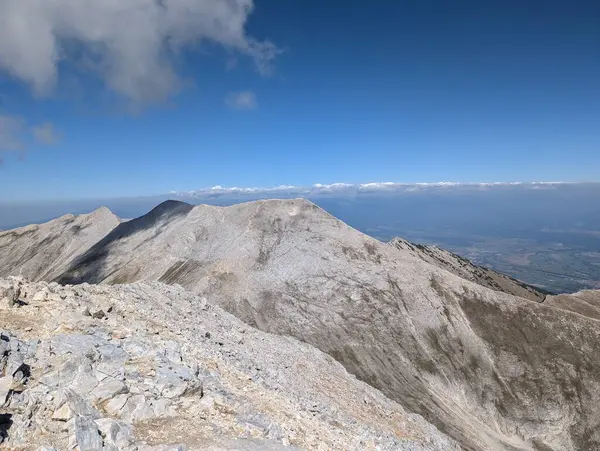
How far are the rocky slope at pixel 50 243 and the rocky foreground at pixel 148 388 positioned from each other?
11861 cm

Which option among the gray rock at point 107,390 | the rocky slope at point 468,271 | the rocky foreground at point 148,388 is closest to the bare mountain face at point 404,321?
the rocky foreground at point 148,388

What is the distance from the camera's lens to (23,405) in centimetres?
1461

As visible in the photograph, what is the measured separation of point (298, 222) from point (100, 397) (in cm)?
9285

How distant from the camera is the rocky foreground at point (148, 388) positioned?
1459cm

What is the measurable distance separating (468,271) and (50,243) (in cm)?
16099

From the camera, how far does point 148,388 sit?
18.1 m

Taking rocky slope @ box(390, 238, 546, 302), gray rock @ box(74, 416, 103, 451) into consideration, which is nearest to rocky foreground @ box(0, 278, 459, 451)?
gray rock @ box(74, 416, 103, 451)

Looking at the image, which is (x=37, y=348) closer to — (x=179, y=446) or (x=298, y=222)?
(x=179, y=446)

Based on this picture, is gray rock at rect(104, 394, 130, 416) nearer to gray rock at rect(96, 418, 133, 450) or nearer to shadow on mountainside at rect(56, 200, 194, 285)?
gray rock at rect(96, 418, 133, 450)

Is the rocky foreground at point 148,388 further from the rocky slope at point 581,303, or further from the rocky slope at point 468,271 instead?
the rocky slope at point 468,271

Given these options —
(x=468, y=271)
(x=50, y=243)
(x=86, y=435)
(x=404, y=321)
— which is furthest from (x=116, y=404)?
(x=50, y=243)

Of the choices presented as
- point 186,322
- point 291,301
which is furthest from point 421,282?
point 186,322

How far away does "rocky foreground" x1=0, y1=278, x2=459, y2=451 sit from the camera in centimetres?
1459

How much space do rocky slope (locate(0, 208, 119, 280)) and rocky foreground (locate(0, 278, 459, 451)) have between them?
11861 cm
